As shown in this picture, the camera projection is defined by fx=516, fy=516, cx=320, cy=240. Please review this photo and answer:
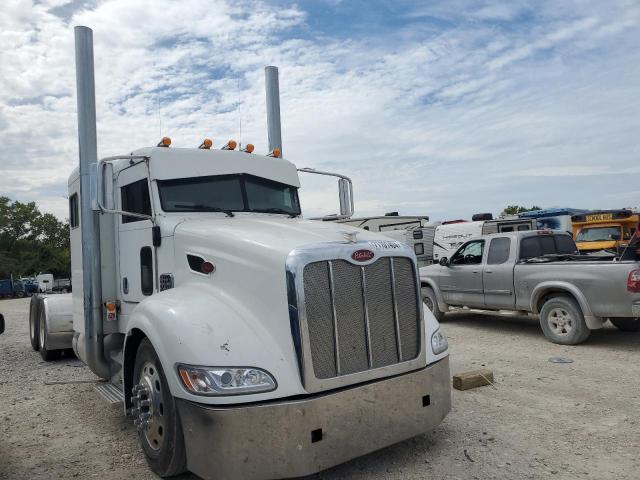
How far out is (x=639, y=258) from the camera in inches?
319

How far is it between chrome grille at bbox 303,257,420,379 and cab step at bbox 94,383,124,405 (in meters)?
2.32

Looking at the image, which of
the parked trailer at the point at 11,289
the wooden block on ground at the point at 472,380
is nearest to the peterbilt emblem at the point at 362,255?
the wooden block on ground at the point at 472,380

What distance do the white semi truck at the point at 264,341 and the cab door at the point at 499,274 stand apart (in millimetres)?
5414

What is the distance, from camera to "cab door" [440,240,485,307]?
9.97m

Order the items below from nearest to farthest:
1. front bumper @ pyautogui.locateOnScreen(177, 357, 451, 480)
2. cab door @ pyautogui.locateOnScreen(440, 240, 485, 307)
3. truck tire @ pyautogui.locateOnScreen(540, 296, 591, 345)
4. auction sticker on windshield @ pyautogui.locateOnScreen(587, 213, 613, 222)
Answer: front bumper @ pyautogui.locateOnScreen(177, 357, 451, 480), truck tire @ pyautogui.locateOnScreen(540, 296, 591, 345), cab door @ pyautogui.locateOnScreen(440, 240, 485, 307), auction sticker on windshield @ pyautogui.locateOnScreen(587, 213, 613, 222)

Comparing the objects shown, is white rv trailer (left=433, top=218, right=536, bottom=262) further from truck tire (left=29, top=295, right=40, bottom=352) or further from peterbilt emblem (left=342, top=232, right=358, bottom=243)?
peterbilt emblem (left=342, top=232, right=358, bottom=243)

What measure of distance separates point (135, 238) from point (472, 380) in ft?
13.4

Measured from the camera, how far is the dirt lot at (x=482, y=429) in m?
3.96

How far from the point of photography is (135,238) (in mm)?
5227

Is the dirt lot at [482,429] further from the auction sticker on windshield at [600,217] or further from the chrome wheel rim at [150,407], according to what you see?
the auction sticker on windshield at [600,217]

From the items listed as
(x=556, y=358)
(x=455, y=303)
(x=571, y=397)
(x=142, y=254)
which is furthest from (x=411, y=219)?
(x=142, y=254)

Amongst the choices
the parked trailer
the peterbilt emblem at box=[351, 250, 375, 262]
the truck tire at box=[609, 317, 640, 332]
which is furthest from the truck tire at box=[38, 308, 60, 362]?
the parked trailer

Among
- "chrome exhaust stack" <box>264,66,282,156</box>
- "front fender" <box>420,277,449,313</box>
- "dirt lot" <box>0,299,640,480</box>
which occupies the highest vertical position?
"chrome exhaust stack" <box>264,66,282,156</box>

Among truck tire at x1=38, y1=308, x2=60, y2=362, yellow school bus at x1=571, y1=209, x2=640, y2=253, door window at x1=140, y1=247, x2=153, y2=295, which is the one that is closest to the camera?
door window at x1=140, y1=247, x2=153, y2=295
